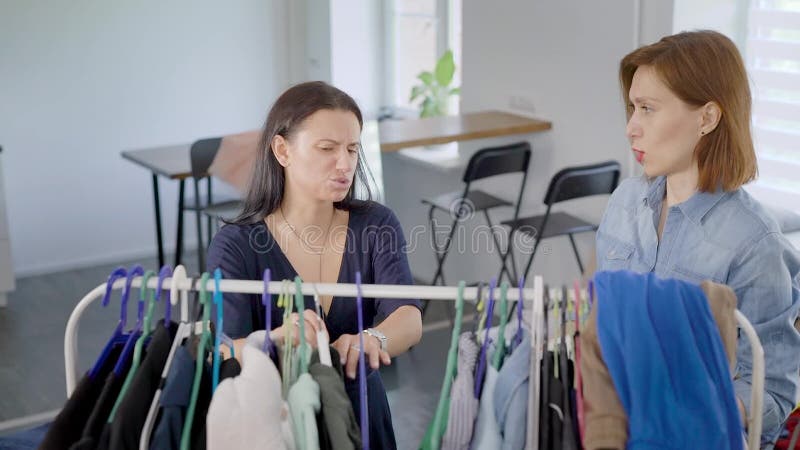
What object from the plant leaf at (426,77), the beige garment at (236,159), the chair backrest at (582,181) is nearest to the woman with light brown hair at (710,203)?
the chair backrest at (582,181)

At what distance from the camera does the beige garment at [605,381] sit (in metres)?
1.57

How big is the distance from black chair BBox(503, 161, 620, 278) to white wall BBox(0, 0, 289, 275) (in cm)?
260

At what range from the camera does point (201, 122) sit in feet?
21.1

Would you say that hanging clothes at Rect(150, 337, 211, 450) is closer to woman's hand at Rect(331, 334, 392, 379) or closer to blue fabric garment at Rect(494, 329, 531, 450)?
woman's hand at Rect(331, 334, 392, 379)

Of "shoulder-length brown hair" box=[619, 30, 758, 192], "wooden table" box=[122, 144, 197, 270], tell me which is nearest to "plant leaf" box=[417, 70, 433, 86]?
"wooden table" box=[122, 144, 197, 270]

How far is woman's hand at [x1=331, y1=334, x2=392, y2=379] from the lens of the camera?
6.04 ft

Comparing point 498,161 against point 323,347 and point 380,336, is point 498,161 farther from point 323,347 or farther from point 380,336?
point 323,347

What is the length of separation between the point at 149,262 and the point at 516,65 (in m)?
2.69

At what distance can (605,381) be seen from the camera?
160 centimetres

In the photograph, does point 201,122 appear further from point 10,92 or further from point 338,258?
point 338,258

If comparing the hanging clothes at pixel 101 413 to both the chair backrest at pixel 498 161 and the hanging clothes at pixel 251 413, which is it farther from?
the chair backrest at pixel 498 161

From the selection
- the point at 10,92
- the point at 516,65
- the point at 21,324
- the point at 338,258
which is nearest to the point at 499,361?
the point at 338,258

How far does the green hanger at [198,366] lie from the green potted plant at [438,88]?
4.17 m

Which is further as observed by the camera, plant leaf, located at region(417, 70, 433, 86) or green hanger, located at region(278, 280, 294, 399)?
plant leaf, located at region(417, 70, 433, 86)
